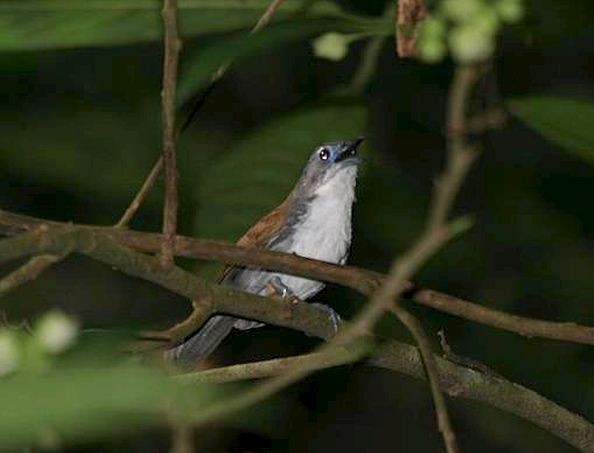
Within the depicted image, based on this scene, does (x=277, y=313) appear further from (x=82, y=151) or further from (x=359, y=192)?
(x=359, y=192)

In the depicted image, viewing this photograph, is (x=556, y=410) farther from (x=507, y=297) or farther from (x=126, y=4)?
(x=507, y=297)

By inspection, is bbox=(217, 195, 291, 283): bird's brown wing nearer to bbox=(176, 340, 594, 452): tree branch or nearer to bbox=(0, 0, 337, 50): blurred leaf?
bbox=(176, 340, 594, 452): tree branch

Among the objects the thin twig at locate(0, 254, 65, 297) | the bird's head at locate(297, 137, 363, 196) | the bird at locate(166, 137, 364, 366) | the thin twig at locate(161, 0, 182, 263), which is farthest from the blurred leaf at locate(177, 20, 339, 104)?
the bird's head at locate(297, 137, 363, 196)

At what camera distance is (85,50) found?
5.08m

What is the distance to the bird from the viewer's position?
475 cm

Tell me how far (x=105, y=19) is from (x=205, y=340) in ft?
7.85

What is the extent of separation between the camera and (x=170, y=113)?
2.04m

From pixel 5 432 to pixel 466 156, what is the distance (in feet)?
1.76

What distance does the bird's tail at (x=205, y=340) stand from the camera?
4.55 meters

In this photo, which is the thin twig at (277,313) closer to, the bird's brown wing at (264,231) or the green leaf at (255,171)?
the green leaf at (255,171)

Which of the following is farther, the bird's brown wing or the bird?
the bird

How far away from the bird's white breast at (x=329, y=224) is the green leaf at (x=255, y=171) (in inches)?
65.0

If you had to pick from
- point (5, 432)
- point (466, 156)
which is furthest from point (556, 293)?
point (5, 432)

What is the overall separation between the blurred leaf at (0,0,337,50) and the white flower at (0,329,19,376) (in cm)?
138
